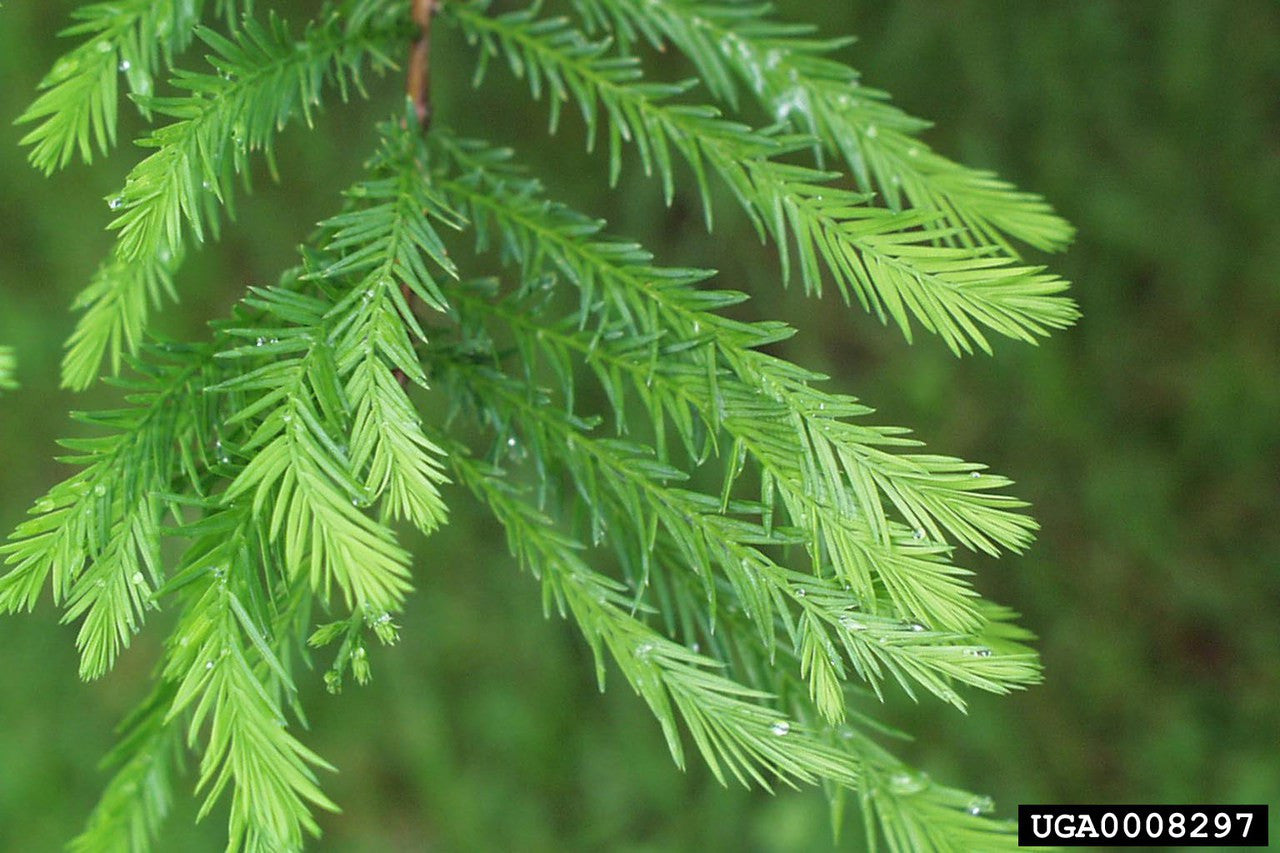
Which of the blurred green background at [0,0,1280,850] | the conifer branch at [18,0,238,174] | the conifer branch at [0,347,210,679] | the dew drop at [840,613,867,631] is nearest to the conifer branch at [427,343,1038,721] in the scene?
the dew drop at [840,613,867,631]

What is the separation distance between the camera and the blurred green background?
6.10ft

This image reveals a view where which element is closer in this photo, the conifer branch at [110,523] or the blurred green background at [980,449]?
the conifer branch at [110,523]

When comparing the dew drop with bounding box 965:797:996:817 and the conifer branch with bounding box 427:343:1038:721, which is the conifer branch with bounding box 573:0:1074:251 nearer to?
the conifer branch with bounding box 427:343:1038:721

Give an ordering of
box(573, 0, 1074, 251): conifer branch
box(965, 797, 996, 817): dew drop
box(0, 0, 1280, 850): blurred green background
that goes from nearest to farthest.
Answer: box(965, 797, 996, 817): dew drop, box(573, 0, 1074, 251): conifer branch, box(0, 0, 1280, 850): blurred green background

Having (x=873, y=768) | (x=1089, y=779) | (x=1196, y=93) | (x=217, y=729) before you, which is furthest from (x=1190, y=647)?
(x=217, y=729)

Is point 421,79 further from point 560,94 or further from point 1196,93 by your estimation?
point 1196,93

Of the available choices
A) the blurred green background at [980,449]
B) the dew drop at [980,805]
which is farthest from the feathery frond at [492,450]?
the blurred green background at [980,449]

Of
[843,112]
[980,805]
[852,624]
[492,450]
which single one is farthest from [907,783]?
[843,112]

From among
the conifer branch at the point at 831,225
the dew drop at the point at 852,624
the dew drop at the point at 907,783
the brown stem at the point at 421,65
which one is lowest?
the dew drop at the point at 907,783

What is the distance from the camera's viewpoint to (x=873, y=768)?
837 mm

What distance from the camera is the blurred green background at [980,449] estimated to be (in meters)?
1.86

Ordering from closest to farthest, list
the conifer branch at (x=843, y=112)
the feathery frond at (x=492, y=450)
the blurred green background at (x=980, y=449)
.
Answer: the feathery frond at (x=492, y=450), the conifer branch at (x=843, y=112), the blurred green background at (x=980, y=449)

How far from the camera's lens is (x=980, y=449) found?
2.08m

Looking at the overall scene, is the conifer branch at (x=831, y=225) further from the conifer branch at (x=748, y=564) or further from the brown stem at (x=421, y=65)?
the conifer branch at (x=748, y=564)
